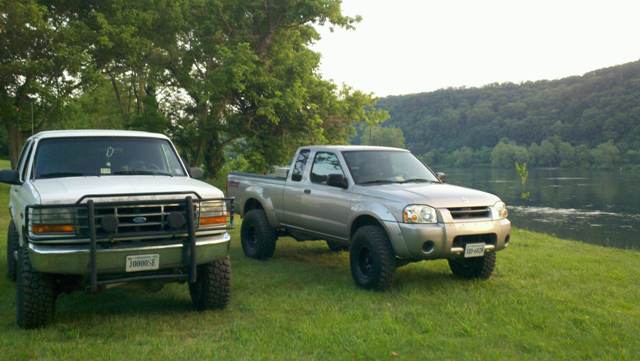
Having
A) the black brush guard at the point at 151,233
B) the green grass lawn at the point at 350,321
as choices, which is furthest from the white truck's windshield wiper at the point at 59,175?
the green grass lawn at the point at 350,321

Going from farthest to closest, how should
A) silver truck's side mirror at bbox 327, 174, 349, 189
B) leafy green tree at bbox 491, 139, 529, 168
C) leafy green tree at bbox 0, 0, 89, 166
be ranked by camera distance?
1. leafy green tree at bbox 491, 139, 529, 168
2. leafy green tree at bbox 0, 0, 89, 166
3. silver truck's side mirror at bbox 327, 174, 349, 189

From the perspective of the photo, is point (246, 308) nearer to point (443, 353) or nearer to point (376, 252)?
point (376, 252)

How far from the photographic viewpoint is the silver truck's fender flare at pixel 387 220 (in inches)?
288

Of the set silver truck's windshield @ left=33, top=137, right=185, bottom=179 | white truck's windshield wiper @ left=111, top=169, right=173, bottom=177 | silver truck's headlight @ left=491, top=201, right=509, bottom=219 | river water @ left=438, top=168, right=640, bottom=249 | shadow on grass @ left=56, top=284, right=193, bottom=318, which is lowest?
river water @ left=438, top=168, right=640, bottom=249

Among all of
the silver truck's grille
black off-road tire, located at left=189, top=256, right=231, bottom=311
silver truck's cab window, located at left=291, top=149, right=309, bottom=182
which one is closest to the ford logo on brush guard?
black off-road tire, located at left=189, top=256, right=231, bottom=311

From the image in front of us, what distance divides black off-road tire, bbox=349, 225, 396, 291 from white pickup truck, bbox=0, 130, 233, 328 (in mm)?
1995

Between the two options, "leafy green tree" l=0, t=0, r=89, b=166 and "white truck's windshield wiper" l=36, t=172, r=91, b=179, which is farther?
"leafy green tree" l=0, t=0, r=89, b=166

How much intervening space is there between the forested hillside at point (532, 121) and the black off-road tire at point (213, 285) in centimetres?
9657

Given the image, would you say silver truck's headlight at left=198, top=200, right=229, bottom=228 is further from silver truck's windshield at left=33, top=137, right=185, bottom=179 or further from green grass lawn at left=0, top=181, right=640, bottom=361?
silver truck's windshield at left=33, top=137, right=185, bottom=179

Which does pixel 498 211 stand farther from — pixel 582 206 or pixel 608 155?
pixel 608 155

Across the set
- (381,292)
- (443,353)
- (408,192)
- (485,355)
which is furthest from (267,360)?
(408,192)

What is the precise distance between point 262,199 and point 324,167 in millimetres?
1594

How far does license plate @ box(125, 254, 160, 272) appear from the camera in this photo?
5602 mm

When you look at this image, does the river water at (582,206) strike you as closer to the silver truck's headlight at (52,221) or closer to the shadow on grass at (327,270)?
the shadow on grass at (327,270)
